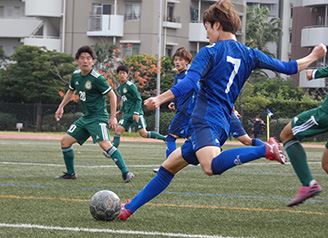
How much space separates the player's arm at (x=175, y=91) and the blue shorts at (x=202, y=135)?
0.45m

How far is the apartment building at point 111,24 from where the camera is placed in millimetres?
44188

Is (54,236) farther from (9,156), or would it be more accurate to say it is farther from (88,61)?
(9,156)

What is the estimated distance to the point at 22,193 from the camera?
7.93 metres

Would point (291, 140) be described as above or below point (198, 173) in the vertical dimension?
above

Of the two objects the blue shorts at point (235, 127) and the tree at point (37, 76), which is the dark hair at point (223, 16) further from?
the tree at point (37, 76)

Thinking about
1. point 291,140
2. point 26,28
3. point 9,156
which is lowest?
point 9,156

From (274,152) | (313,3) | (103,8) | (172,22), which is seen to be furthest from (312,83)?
(274,152)

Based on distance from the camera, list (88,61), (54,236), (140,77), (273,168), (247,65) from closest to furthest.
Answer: (54,236) → (247,65) → (88,61) → (273,168) → (140,77)

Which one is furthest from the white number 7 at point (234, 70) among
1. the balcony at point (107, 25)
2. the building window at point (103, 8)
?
the building window at point (103, 8)

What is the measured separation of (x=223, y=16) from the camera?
568 centimetres

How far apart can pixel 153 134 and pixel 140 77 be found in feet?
67.7

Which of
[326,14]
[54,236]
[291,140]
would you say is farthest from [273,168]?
[326,14]

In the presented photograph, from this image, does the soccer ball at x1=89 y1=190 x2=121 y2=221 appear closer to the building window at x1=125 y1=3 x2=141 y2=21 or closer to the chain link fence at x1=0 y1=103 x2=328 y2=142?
the chain link fence at x1=0 y1=103 x2=328 y2=142

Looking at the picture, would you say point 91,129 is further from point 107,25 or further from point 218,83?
point 107,25
